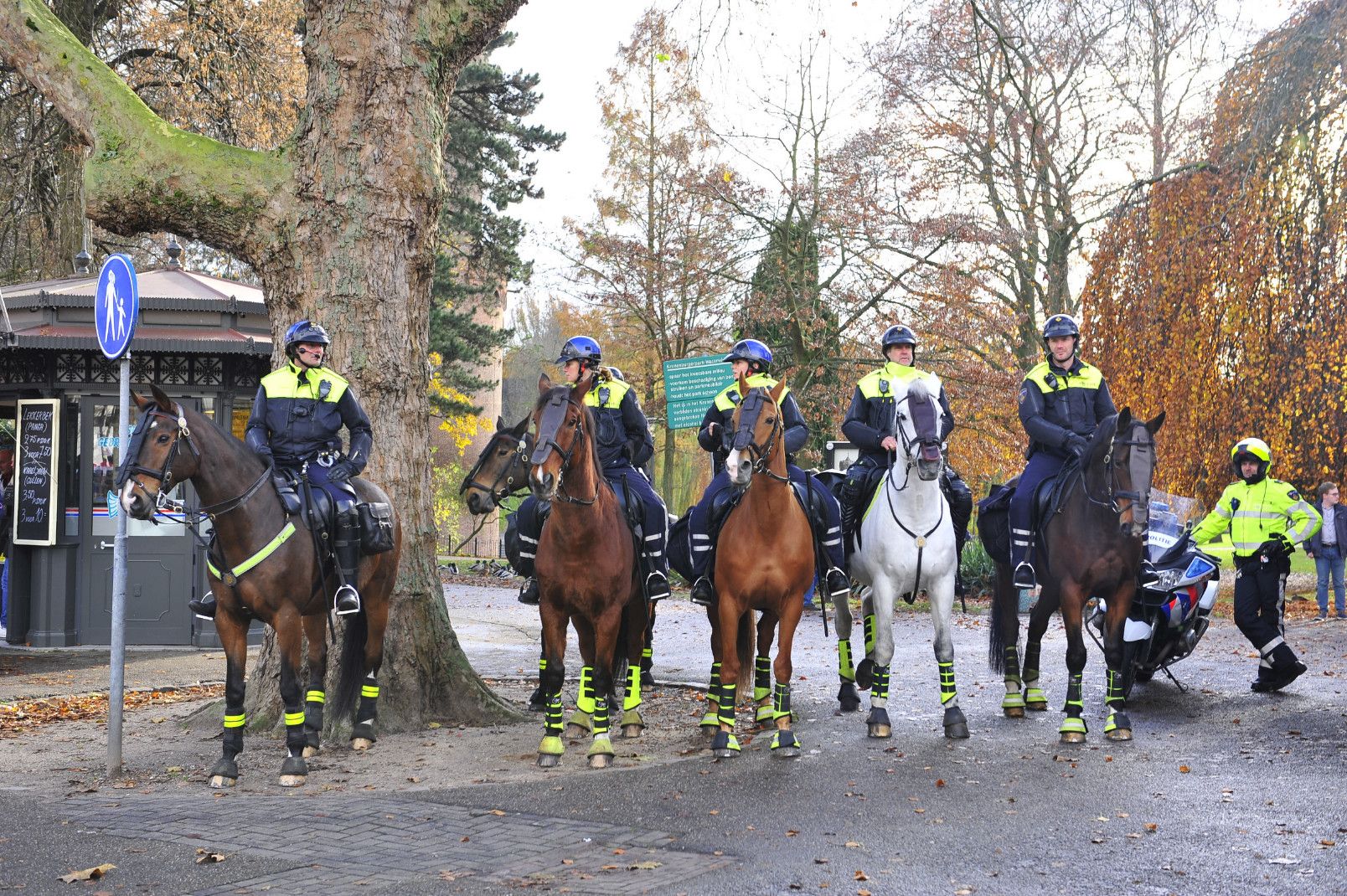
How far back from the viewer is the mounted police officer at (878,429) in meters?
9.18

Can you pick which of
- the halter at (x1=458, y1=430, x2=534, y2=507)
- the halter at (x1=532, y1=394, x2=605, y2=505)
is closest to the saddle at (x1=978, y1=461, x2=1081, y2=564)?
the halter at (x1=532, y1=394, x2=605, y2=505)

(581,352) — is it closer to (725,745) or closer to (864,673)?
(725,745)

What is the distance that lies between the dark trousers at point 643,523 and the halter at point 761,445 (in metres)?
1.07

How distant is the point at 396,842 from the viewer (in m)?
5.89

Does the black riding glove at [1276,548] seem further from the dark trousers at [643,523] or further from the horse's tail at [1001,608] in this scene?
the dark trousers at [643,523]

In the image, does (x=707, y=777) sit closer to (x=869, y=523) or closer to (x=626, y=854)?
(x=626, y=854)

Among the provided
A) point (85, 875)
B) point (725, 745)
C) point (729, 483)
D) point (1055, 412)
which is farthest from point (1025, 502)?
point (85, 875)

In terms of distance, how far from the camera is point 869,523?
29.2ft

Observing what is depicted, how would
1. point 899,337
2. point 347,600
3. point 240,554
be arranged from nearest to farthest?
1. point 240,554
2. point 347,600
3. point 899,337

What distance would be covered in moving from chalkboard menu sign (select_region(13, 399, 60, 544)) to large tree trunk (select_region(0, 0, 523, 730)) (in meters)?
5.36

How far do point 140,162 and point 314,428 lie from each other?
8.81 feet

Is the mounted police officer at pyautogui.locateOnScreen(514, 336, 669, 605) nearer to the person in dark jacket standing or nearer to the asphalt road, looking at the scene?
the asphalt road

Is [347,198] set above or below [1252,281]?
below

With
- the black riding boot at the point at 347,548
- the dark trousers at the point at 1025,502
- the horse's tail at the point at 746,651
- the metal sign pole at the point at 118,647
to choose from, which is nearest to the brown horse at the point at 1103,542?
the dark trousers at the point at 1025,502
